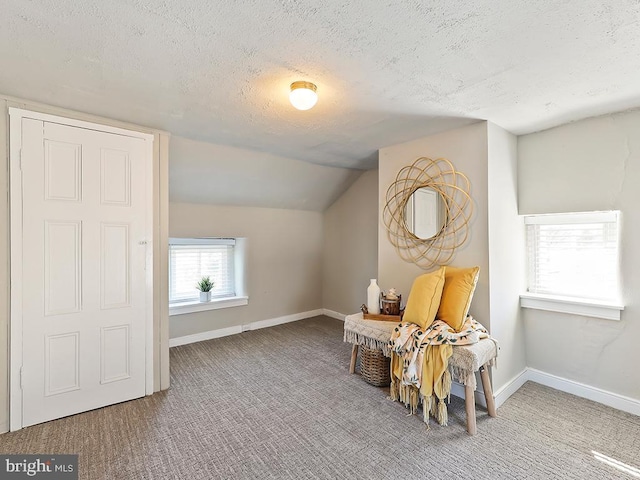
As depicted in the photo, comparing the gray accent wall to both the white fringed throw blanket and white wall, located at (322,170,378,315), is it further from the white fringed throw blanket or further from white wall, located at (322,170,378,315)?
white wall, located at (322,170,378,315)

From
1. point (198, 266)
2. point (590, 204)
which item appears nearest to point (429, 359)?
point (590, 204)

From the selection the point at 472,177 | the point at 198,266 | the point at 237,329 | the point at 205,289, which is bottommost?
the point at 237,329

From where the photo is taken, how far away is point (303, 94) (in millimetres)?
1769

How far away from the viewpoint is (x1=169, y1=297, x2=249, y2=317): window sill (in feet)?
12.0

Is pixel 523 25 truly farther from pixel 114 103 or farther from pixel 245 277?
pixel 245 277

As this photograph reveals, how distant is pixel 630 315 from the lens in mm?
2275

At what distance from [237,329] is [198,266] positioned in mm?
1008

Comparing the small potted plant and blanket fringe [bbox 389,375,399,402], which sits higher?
the small potted plant

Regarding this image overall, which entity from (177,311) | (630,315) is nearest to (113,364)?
(177,311)

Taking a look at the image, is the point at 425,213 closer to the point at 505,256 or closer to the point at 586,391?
the point at 505,256

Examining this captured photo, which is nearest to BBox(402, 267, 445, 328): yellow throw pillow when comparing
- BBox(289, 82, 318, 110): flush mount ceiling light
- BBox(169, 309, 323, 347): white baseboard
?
BBox(289, 82, 318, 110): flush mount ceiling light

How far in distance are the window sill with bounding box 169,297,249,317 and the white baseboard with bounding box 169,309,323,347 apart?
30 cm

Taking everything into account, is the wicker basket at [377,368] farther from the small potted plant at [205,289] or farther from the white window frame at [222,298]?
the small potted plant at [205,289]

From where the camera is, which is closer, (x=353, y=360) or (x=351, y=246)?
(x=353, y=360)
